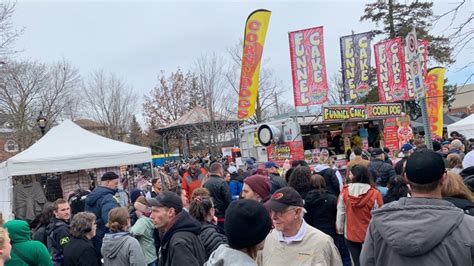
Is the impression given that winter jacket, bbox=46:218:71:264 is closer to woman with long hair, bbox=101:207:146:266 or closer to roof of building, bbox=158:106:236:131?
woman with long hair, bbox=101:207:146:266

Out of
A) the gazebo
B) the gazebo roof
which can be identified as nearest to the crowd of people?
the gazebo

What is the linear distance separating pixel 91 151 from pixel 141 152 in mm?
1318

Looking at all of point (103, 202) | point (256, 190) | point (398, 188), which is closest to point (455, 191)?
point (256, 190)

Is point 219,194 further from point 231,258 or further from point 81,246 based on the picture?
point 231,258

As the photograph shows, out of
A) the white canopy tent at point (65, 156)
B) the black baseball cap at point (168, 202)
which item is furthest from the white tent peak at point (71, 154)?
the black baseball cap at point (168, 202)

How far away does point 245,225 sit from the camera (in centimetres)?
239

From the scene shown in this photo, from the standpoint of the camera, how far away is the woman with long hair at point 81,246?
4289mm

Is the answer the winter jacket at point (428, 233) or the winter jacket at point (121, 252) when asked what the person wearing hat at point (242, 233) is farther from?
the winter jacket at point (121, 252)

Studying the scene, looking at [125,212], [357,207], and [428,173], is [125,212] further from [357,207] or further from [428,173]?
[428,173]

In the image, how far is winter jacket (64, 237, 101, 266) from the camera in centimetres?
429

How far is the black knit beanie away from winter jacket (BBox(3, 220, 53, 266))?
2369 mm

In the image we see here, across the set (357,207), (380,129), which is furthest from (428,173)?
(380,129)

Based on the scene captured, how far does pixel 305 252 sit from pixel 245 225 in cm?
50

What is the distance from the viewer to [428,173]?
2.21 metres
